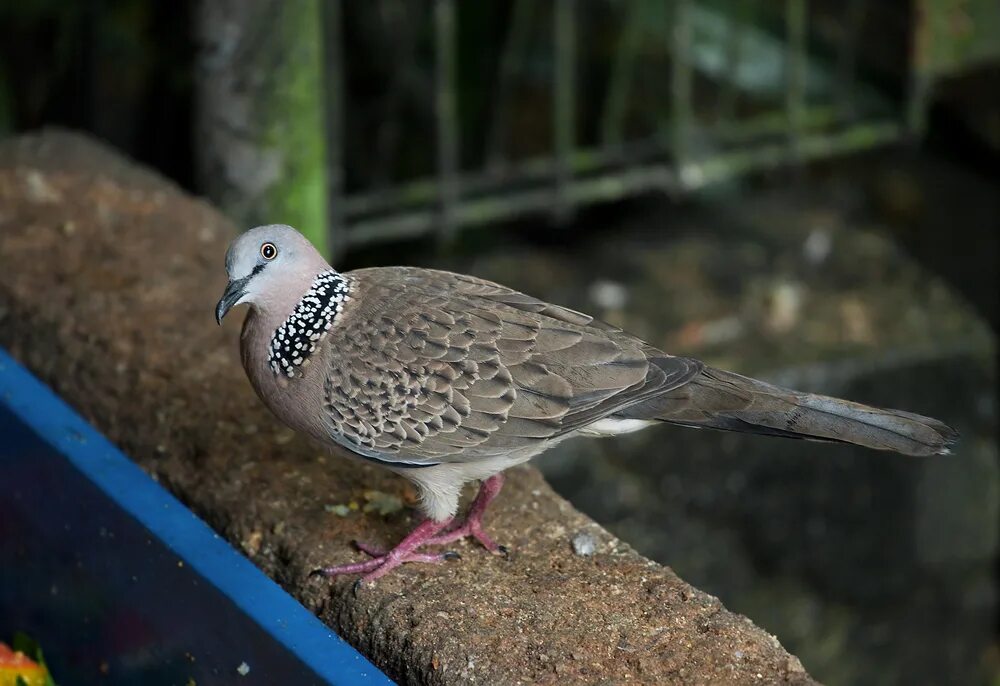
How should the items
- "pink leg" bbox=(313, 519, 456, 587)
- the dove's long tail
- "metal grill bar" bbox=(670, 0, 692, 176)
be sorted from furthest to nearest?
"metal grill bar" bbox=(670, 0, 692, 176), "pink leg" bbox=(313, 519, 456, 587), the dove's long tail

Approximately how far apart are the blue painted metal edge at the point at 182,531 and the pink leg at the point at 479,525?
473mm

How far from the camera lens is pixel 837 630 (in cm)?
592

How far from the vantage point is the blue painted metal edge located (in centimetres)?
303

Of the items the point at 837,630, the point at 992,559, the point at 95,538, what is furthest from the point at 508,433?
the point at 992,559

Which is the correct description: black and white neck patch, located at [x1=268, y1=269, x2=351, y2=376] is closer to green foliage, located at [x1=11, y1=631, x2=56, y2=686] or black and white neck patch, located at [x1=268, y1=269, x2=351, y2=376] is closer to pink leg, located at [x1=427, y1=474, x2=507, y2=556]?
pink leg, located at [x1=427, y1=474, x2=507, y2=556]

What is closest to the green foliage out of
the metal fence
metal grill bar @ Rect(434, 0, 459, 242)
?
the metal fence

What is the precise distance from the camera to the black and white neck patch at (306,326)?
3.40m

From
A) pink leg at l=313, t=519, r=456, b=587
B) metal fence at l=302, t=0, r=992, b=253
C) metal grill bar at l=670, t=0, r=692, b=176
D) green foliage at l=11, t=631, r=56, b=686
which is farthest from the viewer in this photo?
metal grill bar at l=670, t=0, r=692, b=176

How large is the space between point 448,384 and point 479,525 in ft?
1.38

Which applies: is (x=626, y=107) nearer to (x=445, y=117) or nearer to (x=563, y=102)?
(x=563, y=102)

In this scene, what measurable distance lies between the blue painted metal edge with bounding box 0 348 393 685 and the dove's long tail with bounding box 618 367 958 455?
857 mm

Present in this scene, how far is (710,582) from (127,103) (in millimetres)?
2808

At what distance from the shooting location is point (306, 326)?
3418 mm

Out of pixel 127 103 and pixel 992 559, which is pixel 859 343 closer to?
pixel 992 559
